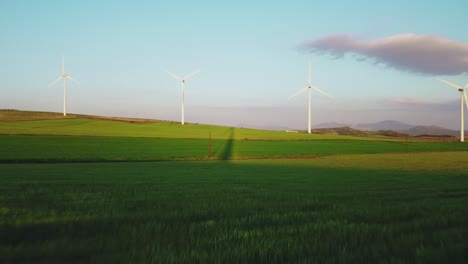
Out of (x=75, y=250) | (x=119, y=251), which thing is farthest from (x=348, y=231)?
(x=75, y=250)

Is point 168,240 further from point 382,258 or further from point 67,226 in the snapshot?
point 382,258

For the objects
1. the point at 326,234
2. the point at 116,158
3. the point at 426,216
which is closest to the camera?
the point at 326,234

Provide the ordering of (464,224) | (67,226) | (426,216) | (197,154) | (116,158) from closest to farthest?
1. (67,226)
2. (464,224)
3. (426,216)
4. (116,158)
5. (197,154)

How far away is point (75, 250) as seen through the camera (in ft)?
11.1

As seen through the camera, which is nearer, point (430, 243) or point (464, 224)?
point (430, 243)

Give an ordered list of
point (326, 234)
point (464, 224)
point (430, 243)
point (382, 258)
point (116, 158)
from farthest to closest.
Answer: point (116, 158), point (464, 224), point (326, 234), point (430, 243), point (382, 258)

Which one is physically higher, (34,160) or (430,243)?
(430,243)

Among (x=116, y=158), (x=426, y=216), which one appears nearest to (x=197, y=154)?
(x=116, y=158)

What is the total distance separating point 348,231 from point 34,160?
47.1 m

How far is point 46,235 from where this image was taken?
402cm

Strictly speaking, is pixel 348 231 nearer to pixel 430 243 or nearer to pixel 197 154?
pixel 430 243

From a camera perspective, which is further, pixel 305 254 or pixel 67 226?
pixel 67 226

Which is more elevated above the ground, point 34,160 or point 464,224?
point 464,224

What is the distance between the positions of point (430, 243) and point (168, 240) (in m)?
3.18
